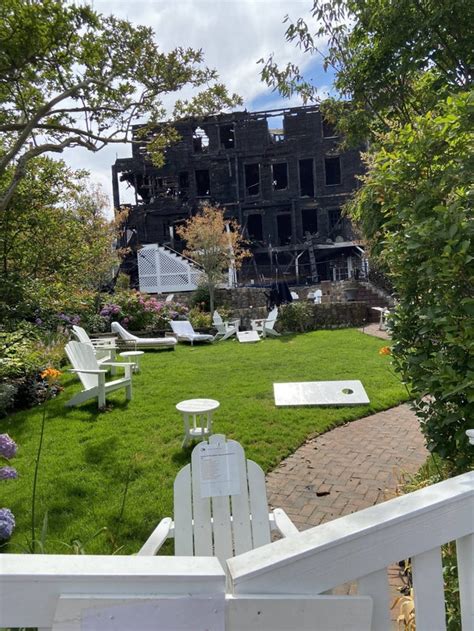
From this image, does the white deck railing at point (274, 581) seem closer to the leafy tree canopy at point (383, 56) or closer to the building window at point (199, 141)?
the leafy tree canopy at point (383, 56)

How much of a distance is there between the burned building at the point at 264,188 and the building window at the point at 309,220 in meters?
0.07

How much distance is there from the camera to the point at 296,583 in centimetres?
94

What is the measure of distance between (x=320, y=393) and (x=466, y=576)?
5.46 m

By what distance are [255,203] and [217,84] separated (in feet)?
59.6

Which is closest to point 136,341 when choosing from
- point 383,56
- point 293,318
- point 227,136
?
point 293,318

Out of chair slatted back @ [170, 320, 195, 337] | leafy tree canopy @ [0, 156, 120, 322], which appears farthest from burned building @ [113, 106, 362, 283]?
leafy tree canopy @ [0, 156, 120, 322]

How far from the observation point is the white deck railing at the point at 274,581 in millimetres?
839

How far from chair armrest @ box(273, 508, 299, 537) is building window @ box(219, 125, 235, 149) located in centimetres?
2882

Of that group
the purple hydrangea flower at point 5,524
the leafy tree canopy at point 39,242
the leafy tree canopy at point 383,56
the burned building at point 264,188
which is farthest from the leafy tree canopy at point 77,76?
the burned building at point 264,188

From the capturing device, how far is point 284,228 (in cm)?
2830

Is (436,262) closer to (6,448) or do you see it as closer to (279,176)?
(6,448)

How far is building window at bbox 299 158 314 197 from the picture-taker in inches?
1099

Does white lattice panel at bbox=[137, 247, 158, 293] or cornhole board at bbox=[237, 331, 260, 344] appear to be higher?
white lattice panel at bbox=[137, 247, 158, 293]

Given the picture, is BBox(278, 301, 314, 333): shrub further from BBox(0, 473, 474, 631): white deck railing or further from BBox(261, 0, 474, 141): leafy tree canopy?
BBox(0, 473, 474, 631): white deck railing
